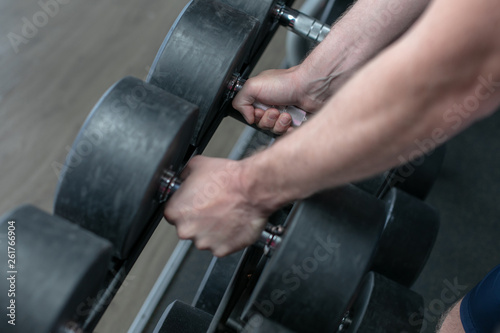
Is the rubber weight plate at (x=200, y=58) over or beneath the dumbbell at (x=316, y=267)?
over

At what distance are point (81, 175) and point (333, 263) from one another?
0.39 m

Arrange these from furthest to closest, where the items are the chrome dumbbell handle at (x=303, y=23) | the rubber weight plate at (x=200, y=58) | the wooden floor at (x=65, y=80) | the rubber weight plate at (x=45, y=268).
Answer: the wooden floor at (x=65, y=80)
the chrome dumbbell handle at (x=303, y=23)
the rubber weight plate at (x=200, y=58)
the rubber weight plate at (x=45, y=268)

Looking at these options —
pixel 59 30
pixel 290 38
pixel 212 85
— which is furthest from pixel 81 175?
pixel 59 30

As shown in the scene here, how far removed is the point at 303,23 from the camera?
117 centimetres

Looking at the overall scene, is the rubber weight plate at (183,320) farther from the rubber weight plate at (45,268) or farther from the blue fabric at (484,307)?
the blue fabric at (484,307)

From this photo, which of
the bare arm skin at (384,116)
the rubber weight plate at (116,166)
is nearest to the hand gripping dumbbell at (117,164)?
the rubber weight plate at (116,166)

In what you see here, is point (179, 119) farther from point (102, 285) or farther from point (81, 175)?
point (102, 285)

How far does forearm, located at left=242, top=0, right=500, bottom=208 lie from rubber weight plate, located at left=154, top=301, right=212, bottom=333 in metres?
0.43

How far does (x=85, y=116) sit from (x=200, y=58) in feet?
2.52

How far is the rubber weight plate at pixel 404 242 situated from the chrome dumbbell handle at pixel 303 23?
399mm

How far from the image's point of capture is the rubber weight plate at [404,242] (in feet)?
3.69

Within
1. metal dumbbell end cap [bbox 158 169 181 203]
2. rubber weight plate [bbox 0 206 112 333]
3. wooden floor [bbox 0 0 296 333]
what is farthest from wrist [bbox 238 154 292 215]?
wooden floor [bbox 0 0 296 333]

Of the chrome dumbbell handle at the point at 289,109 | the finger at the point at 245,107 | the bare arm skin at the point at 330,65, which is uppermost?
the bare arm skin at the point at 330,65

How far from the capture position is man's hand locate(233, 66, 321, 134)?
1.06m
